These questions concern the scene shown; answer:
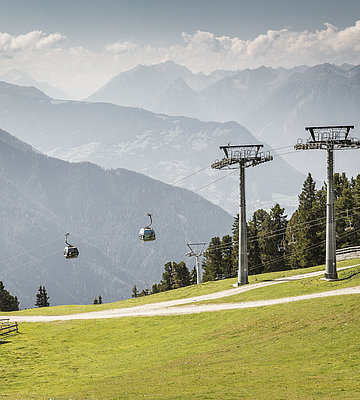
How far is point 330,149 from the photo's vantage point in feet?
184

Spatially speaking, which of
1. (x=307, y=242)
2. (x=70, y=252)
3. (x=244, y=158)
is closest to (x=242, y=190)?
(x=244, y=158)

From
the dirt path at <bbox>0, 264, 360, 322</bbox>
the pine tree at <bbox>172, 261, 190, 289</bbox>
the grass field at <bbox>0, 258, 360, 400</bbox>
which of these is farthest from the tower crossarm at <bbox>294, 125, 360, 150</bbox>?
the pine tree at <bbox>172, 261, 190, 289</bbox>

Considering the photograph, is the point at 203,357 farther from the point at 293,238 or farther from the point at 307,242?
the point at 307,242

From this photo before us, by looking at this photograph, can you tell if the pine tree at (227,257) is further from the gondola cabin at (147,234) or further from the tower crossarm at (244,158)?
the gondola cabin at (147,234)

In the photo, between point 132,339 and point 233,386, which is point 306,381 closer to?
point 233,386

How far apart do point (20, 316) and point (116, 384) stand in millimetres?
44336

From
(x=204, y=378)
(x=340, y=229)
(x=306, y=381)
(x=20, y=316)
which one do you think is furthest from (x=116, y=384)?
(x=340, y=229)

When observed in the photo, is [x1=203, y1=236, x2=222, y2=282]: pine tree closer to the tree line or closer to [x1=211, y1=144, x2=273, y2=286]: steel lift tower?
the tree line

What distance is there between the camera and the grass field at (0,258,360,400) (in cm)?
2631

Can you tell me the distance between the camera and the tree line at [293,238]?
94.4 m

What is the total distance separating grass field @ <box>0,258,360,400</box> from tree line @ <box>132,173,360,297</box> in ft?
134

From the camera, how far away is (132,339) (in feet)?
152

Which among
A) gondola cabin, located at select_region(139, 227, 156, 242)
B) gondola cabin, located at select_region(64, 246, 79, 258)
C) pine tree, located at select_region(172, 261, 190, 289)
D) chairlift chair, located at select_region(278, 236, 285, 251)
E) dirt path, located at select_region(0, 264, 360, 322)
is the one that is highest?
gondola cabin, located at select_region(139, 227, 156, 242)

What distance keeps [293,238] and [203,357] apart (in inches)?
2424
